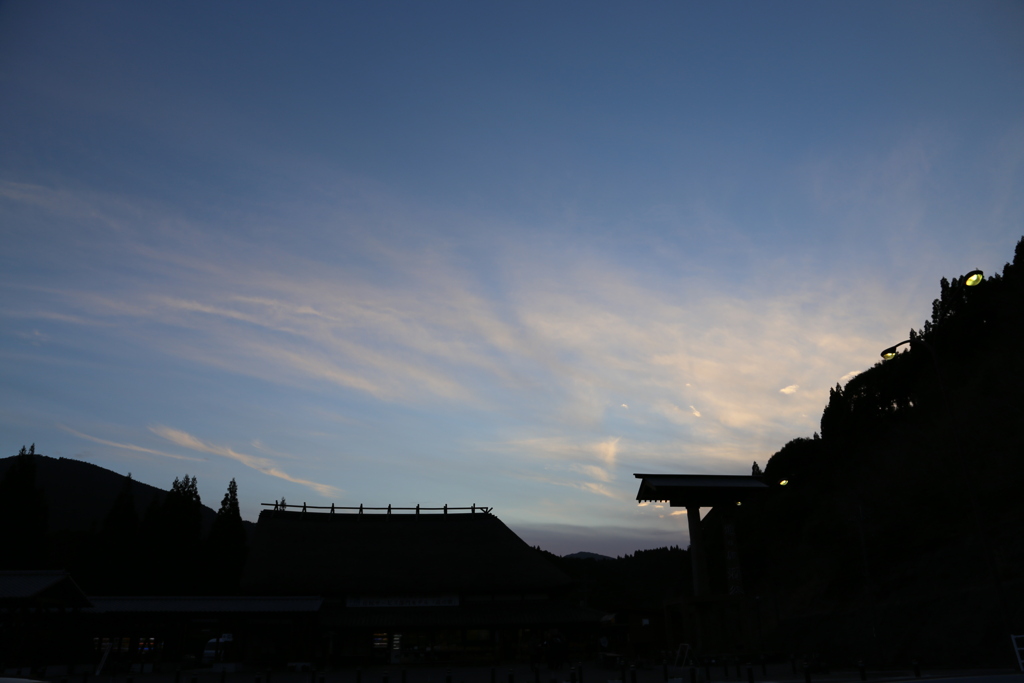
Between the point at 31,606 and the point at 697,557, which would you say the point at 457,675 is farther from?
the point at 31,606

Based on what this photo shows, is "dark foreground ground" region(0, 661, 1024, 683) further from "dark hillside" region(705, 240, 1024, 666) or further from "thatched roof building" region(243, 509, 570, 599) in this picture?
"dark hillside" region(705, 240, 1024, 666)

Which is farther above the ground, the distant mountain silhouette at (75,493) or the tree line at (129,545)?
the distant mountain silhouette at (75,493)

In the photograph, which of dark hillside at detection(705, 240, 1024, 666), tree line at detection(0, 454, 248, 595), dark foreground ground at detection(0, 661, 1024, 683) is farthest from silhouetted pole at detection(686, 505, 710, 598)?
tree line at detection(0, 454, 248, 595)

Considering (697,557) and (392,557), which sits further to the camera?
(392,557)

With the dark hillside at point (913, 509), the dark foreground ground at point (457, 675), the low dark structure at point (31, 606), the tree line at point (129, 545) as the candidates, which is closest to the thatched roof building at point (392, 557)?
the dark foreground ground at point (457, 675)

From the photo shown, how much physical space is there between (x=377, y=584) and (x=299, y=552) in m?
5.86

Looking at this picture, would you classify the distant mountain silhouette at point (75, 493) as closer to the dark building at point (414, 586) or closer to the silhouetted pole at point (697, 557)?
the dark building at point (414, 586)

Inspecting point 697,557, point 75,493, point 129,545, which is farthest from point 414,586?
point 75,493

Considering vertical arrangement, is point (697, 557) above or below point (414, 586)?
above

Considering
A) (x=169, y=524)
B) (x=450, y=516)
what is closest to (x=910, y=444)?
(x=450, y=516)

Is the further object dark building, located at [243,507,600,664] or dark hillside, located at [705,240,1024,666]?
dark building, located at [243,507,600,664]

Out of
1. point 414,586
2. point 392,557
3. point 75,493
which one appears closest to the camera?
point 414,586

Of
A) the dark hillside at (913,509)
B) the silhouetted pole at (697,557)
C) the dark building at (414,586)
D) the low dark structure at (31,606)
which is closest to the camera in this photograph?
the low dark structure at (31,606)

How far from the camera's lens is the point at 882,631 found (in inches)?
1146
